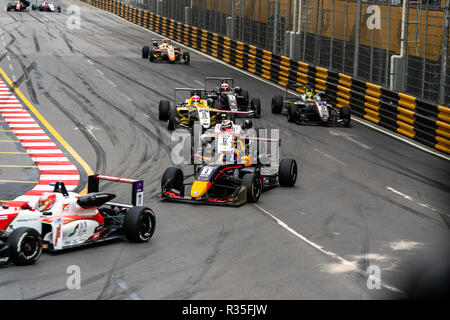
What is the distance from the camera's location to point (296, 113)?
83.9 ft

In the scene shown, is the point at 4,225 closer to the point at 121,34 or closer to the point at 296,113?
the point at 296,113

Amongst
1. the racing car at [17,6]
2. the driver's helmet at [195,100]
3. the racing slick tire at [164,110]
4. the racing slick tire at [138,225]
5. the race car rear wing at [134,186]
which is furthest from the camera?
the racing car at [17,6]

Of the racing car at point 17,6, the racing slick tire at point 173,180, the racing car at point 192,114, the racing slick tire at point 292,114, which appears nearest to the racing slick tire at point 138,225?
the racing slick tire at point 173,180

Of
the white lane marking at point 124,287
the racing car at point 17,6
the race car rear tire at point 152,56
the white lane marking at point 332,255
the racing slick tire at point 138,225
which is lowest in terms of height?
the white lane marking at point 332,255

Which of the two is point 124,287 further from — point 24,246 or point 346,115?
point 346,115

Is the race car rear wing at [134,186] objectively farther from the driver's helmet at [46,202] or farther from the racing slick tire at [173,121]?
the racing slick tire at [173,121]

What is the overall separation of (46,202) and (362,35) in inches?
752

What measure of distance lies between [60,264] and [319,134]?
558 inches

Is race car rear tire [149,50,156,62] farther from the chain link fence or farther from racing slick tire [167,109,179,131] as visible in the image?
racing slick tire [167,109,179,131]

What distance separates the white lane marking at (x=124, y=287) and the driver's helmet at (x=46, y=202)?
192 cm

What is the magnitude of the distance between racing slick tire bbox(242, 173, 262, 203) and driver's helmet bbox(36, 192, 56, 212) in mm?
4496

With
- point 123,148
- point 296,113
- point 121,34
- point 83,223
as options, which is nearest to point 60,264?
point 83,223

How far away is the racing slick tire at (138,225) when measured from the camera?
490 inches

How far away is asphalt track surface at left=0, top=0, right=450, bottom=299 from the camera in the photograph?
34.6ft
